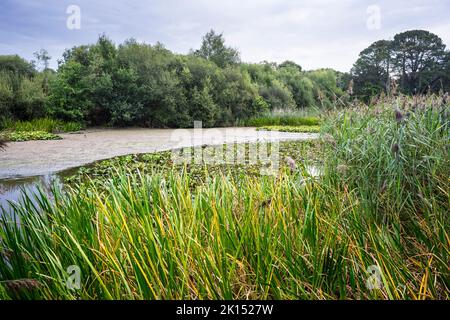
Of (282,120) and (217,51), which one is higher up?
(217,51)

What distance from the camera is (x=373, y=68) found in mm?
6531

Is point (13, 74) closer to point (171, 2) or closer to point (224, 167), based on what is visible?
point (224, 167)

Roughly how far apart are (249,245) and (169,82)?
11.4 meters

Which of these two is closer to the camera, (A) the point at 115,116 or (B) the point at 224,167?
(B) the point at 224,167

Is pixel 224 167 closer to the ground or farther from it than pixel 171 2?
closer to the ground

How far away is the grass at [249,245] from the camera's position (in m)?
1.05

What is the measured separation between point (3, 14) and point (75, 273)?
1.21 meters

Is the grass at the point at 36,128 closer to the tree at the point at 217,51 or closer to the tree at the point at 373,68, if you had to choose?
the tree at the point at 373,68

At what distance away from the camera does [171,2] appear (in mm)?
1889

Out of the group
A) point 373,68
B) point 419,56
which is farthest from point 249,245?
point 373,68

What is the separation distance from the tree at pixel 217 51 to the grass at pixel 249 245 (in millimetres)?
14495

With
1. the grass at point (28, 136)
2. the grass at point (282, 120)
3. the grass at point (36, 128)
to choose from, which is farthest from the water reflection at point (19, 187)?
the grass at point (282, 120)

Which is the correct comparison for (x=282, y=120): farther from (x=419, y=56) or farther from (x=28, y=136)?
(x=28, y=136)
